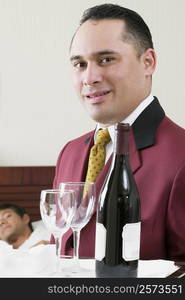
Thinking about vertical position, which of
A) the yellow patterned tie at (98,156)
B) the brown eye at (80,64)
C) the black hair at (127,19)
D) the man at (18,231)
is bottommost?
the man at (18,231)

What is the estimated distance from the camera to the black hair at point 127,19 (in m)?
1.51

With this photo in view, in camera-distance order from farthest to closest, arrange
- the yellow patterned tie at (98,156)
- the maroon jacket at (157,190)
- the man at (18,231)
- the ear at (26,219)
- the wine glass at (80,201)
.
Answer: the ear at (26,219)
the man at (18,231)
the yellow patterned tie at (98,156)
the maroon jacket at (157,190)
the wine glass at (80,201)

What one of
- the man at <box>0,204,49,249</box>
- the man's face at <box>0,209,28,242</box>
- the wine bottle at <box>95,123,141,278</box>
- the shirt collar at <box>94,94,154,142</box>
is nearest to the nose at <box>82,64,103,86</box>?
the shirt collar at <box>94,94,154,142</box>

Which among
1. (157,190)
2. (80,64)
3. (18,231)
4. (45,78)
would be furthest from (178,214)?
(45,78)

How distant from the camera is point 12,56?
11.8 ft

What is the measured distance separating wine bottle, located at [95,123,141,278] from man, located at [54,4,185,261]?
0.28 metres

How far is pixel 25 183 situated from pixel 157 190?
2271 mm

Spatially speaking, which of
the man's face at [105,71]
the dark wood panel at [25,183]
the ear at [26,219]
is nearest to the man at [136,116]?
the man's face at [105,71]

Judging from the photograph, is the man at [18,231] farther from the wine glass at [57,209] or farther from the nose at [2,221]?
the wine glass at [57,209]

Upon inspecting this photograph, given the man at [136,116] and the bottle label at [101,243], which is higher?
the man at [136,116]

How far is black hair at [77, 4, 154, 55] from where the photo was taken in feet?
4.96

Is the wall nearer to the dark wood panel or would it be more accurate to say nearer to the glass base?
the dark wood panel

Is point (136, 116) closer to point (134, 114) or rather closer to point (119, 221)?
point (134, 114)

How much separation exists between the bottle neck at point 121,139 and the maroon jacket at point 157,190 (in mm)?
322
